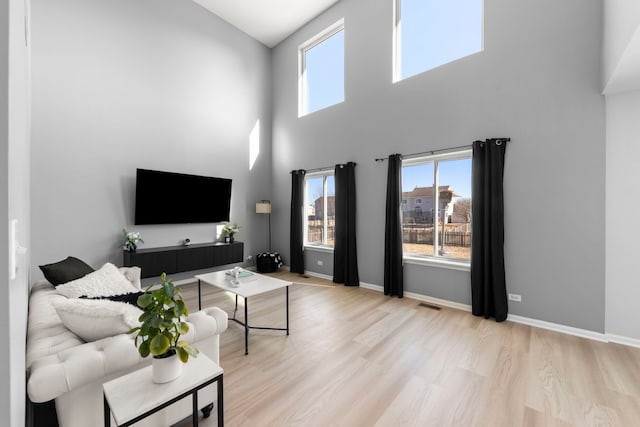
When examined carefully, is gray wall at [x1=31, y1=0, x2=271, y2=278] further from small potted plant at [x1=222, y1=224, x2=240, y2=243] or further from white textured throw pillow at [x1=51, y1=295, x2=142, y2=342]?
white textured throw pillow at [x1=51, y1=295, x2=142, y2=342]

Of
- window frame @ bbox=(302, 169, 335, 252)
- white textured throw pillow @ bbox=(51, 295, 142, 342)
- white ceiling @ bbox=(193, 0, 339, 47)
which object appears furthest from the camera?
window frame @ bbox=(302, 169, 335, 252)

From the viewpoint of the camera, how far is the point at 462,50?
3.65 m

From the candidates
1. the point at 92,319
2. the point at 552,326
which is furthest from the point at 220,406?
the point at 552,326

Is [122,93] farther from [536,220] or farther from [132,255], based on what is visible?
[536,220]

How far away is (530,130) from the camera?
308cm

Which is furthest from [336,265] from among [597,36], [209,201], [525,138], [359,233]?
[597,36]

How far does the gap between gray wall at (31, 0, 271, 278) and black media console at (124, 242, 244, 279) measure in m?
0.35

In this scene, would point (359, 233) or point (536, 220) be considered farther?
point (359, 233)

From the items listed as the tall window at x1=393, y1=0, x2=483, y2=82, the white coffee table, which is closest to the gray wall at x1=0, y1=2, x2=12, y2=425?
the white coffee table

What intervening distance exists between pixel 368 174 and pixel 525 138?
213 centimetres

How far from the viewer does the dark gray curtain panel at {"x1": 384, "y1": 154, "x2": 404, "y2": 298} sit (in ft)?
13.2

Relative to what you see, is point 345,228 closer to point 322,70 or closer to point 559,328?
point 559,328

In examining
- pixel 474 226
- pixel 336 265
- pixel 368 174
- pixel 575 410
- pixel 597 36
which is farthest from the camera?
pixel 336 265

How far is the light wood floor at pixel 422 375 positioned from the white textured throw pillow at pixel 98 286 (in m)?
1.12
